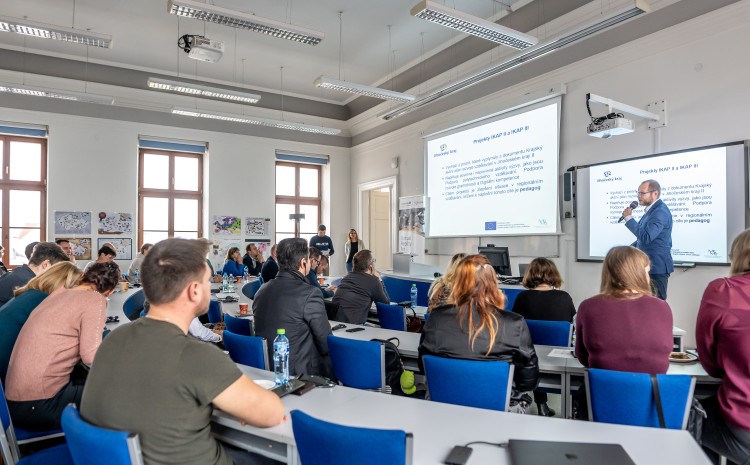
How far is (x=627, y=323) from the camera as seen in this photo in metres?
2.08

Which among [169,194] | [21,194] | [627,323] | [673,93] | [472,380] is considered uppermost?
[673,93]

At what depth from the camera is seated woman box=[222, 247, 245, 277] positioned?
7719 millimetres

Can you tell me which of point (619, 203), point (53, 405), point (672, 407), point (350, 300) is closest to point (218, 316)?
point (350, 300)

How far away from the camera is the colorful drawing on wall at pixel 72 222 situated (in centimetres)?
805

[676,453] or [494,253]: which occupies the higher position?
[494,253]

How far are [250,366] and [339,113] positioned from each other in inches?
Result: 348

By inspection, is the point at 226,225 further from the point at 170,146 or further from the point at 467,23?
the point at 467,23

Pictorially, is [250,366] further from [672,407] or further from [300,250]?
[672,407]

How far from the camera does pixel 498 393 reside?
1964 mm

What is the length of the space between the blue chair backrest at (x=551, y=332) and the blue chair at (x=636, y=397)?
99cm

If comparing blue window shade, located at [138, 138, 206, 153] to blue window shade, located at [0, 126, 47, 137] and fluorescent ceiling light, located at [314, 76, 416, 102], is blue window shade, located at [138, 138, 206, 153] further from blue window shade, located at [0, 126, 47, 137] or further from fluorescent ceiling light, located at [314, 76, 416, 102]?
fluorescent ceiling light, located at [314, 76, 416, 102]

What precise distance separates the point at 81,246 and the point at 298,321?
735 centimetres

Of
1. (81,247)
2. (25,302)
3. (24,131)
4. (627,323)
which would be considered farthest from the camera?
(81,247)

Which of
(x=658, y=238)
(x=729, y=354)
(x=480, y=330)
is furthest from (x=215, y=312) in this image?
(x=658, y=238)
